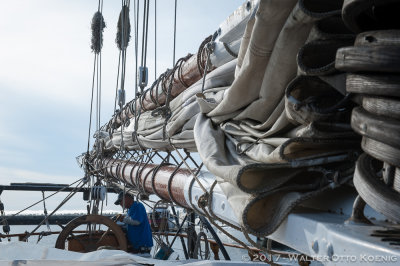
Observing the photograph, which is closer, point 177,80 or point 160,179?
point 160,179

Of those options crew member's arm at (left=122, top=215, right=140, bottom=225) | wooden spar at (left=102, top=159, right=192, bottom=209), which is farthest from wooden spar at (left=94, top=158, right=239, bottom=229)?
crew member's arm at (left=122, top=215, right=140, bottom=225)

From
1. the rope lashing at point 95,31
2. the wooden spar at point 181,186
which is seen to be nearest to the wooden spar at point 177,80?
the wooden spar at point 181,186

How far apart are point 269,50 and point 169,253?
4340mm

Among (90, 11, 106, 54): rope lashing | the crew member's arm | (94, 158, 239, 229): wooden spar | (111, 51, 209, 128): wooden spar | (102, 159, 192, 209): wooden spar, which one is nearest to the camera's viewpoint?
(94, 158, 239, 229): wooden spar

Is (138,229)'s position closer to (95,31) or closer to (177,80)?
(177,80)

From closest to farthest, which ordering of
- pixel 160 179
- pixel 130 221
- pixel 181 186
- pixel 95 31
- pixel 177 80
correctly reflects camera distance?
pixel 181 186 → pixel 160 179 → pixel 177 80 → pixel 130 221 → pixel 95 31

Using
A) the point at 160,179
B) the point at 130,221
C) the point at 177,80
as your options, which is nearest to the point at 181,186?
the point at 160,179

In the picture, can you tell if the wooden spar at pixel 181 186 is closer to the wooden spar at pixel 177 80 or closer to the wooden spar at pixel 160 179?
the wooden spar at pixel 160 179


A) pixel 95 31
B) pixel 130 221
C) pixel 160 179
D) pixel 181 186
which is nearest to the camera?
pixel 181 186

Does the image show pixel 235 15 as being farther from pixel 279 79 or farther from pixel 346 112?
pixel 346 112

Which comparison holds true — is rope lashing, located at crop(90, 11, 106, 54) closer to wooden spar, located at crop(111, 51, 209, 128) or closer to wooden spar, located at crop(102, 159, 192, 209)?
wooden spar, located at crop(102, 159, 192, 209)

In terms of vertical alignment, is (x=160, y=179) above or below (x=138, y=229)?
above

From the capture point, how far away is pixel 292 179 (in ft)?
4.44

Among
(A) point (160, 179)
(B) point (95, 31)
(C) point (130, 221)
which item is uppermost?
(B) point (95, 31)
